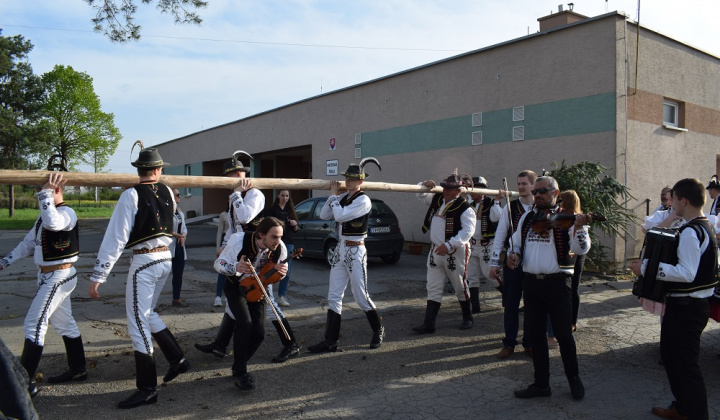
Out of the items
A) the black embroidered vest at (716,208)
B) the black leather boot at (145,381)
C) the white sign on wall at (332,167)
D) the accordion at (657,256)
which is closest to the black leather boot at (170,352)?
the black leather boot at (145,381)

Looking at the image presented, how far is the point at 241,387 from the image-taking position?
4586mm

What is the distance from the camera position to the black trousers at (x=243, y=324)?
466 centimetres

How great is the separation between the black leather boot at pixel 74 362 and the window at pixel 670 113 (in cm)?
1283

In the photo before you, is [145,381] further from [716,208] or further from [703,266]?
[716,208]

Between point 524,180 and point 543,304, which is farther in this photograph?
point 524,180

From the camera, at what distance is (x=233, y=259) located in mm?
4828

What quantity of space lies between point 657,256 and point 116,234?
14.2ft

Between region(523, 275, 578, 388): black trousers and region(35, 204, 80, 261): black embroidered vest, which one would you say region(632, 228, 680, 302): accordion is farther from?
region(35, 204, 80, 261): black embroidered vest

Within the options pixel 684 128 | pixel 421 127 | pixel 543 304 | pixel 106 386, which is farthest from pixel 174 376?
pixel 684 128

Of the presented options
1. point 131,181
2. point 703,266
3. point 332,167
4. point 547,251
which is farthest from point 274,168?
point 703,266

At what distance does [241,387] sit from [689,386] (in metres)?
3.58

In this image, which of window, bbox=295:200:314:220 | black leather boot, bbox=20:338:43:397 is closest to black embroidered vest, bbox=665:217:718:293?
black leather boot, bbox=20:338:43:397

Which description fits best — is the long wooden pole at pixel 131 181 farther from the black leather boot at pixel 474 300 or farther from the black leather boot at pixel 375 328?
the black leather boot at pixel 474 300

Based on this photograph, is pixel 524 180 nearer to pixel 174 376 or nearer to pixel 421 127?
pixel 174 376
